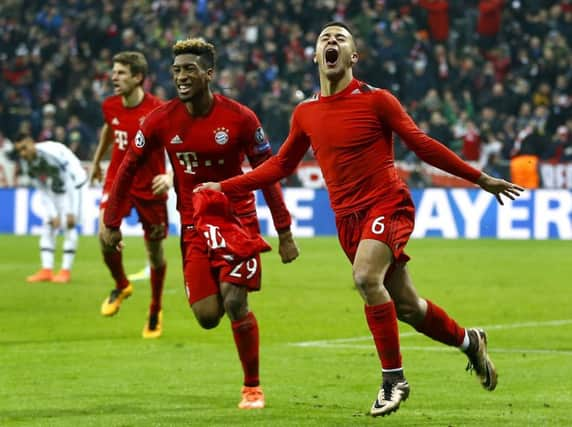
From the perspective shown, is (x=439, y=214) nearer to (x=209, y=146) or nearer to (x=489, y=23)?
(x=489, y=23)

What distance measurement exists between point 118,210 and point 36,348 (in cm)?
276

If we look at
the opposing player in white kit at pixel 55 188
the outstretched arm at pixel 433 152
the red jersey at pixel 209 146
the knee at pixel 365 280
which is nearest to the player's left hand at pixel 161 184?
the red jersey at pixel 209 146

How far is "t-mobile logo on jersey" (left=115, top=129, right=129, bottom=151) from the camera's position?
11.7m

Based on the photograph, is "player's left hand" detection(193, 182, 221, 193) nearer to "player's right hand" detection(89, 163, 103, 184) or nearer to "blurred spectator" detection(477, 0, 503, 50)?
"player's right hand" detection(89, 163, 103, 184)

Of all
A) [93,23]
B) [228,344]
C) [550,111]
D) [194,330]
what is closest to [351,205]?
[228,344]

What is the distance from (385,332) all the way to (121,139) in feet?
17.0

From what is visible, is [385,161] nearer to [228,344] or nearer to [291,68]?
[228,344]

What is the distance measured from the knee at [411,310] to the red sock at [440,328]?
39 mm

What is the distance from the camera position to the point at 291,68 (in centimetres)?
2906

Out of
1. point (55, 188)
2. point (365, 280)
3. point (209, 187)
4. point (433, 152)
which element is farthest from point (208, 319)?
point (55, 188)

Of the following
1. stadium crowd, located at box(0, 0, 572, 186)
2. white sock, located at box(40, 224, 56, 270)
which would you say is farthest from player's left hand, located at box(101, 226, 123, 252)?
stadium crowd, located at box(0, 0, 572, 186)

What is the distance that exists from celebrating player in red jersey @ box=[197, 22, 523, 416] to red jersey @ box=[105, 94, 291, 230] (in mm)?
550

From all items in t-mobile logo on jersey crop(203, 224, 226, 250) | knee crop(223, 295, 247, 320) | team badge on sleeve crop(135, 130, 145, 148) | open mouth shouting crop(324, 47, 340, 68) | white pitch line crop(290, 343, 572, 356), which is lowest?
white pitch line crop(290, 343, 572, 356)

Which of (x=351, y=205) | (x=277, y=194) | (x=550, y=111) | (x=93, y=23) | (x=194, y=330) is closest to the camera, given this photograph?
(x=351, y=205)
